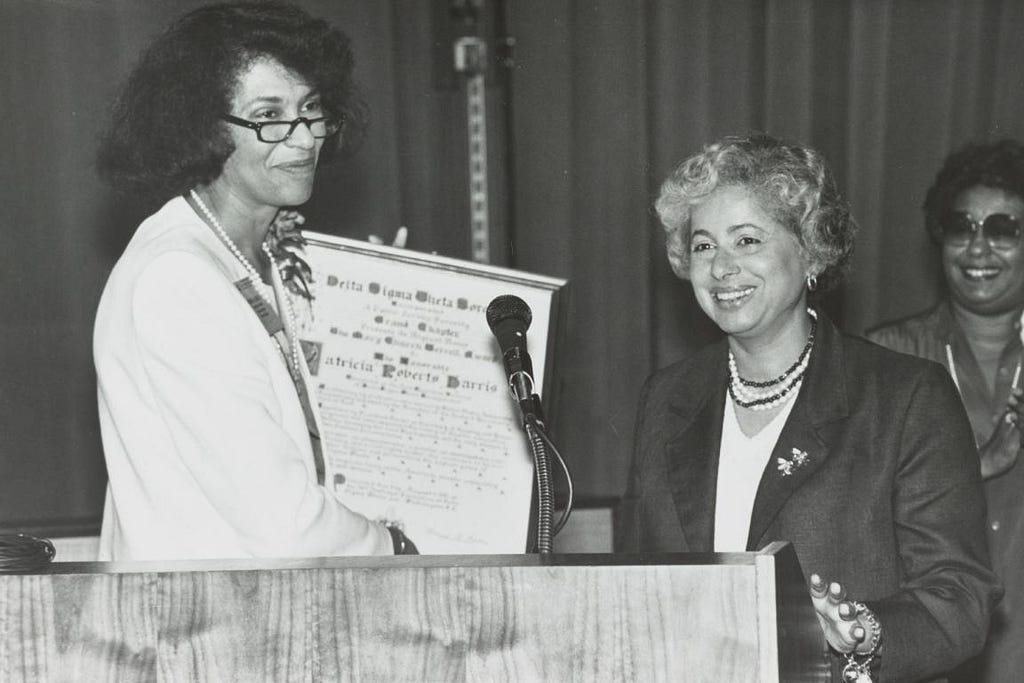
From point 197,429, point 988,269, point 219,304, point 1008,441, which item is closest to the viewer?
point 197,429

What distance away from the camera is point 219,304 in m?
2.24

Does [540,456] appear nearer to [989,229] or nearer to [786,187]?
[786,187]

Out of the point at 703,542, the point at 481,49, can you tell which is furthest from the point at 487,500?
the point at 481,49

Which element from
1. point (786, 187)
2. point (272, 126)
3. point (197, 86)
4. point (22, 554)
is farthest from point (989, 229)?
point (22, 554)

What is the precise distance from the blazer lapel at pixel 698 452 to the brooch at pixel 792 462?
168mm

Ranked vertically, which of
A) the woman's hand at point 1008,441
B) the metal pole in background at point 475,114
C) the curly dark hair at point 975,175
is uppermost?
the metal pole in background at point 475,114

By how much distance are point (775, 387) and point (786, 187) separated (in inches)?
15.4

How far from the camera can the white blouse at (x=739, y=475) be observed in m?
2.42

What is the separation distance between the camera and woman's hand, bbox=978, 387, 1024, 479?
11.1 ft

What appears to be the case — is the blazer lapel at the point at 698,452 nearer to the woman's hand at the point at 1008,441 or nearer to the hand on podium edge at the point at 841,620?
the hand on podium edge at the point at 841,620

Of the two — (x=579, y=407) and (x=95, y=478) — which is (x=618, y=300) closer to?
(x=579, y=407)

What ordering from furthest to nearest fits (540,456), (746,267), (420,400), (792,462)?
(420,400) → (746,267) → (792,462) → (540,456)

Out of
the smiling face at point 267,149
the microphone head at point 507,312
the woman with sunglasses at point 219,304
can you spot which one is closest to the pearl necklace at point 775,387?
the woman with sunglasses at point 219,304

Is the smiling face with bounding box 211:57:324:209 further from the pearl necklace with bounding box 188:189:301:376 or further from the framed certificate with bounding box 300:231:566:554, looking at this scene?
the framed certificate with bounding box 300:231:566:554
